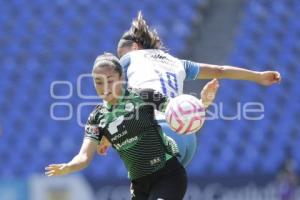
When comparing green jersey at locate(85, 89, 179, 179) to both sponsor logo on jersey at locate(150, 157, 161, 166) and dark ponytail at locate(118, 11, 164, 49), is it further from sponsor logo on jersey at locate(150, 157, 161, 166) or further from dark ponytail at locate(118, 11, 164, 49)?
dark ponytail at locate(118, 11, 164, 49)

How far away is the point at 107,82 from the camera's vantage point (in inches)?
178

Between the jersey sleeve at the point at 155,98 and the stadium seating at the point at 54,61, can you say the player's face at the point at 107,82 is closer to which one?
the jersey sleeve at the point at 155,98

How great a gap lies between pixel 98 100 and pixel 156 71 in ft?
19.6

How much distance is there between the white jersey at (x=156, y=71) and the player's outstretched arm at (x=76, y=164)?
0.57 metres

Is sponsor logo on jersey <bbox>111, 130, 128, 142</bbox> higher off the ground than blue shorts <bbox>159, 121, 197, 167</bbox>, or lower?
higher

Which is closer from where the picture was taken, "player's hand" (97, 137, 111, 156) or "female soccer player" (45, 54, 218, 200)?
"female soccer player" (45, 54, 218, 200)

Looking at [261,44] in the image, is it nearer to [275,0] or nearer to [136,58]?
[275,0]

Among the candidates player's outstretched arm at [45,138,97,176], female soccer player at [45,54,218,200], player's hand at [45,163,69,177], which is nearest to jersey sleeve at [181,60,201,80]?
female soccer player at [45,54,218,200]

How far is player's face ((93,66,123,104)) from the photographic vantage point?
177 inches

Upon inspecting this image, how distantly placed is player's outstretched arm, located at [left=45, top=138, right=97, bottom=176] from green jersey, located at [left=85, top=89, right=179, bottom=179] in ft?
0.20

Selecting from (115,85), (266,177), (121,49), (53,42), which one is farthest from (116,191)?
(115,85)

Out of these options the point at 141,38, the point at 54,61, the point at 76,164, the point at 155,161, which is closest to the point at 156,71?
the point at 141,38

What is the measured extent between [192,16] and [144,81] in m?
7.76

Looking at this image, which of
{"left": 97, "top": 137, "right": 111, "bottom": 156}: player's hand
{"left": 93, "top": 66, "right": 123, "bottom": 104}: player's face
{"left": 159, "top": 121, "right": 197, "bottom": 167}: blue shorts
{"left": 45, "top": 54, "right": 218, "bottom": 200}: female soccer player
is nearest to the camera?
{"left": 93, "top": 66, "right": 123, "bottom": 104}: player's face
